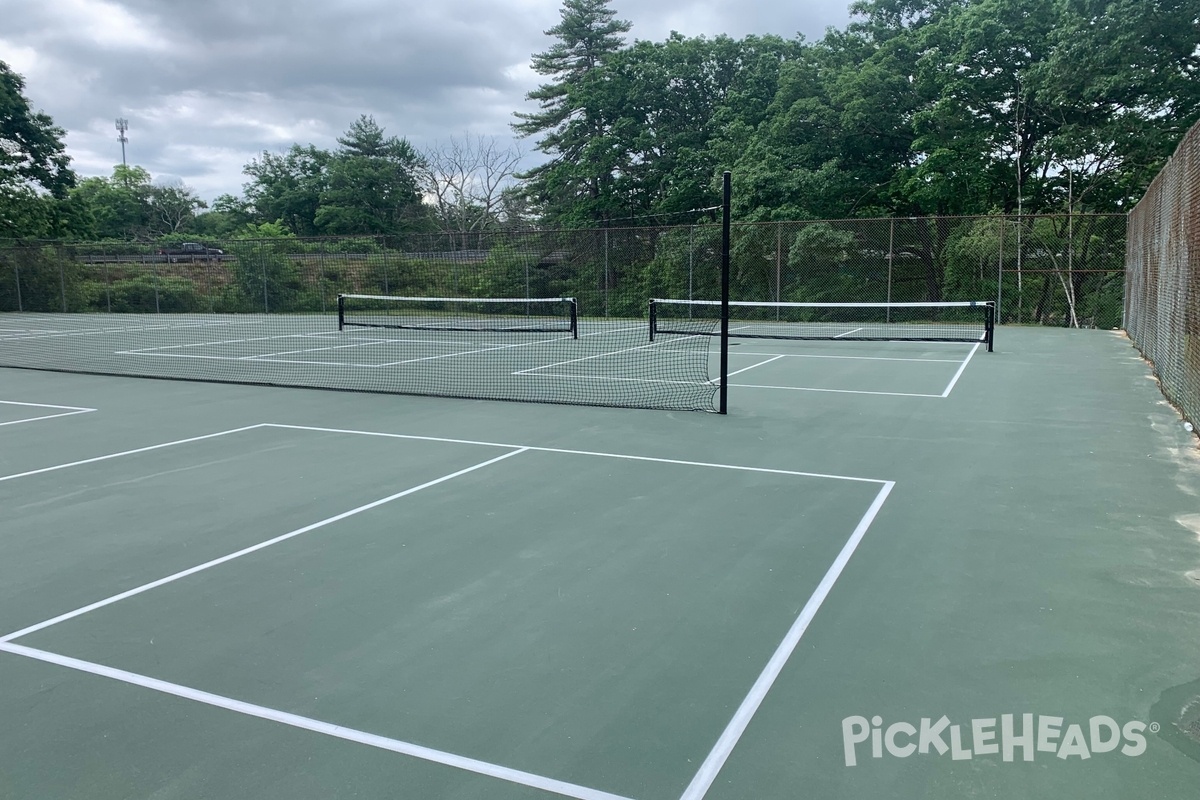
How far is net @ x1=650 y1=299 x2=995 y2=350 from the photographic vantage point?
20.7 metres

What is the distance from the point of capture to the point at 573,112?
4372 centimetres

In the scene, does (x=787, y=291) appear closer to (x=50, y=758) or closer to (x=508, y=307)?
(x=508, y=307)

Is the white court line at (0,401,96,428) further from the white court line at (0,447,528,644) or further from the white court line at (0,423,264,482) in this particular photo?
the white court line at (0,447,528,644)

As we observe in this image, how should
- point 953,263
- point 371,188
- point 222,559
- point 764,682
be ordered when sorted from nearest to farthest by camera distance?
point 764,682, point 222,559, point 953,263, point 371,188

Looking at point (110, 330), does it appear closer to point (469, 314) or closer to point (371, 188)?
point (469, 314)

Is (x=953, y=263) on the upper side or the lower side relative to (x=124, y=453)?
upper

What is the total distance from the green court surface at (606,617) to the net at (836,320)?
12435 millimetres

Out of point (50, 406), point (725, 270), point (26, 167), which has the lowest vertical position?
point (50, 406)

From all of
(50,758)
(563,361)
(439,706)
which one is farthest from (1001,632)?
(563,361)

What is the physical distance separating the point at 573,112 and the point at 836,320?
2375 centimetres

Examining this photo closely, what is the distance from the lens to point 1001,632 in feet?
12.4

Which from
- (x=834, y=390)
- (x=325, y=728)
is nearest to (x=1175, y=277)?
(x=834, y=390)

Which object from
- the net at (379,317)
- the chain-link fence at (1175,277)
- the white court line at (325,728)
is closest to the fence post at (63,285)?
the net at (379,317)

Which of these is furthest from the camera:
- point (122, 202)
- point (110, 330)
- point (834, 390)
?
point (122, 202)
